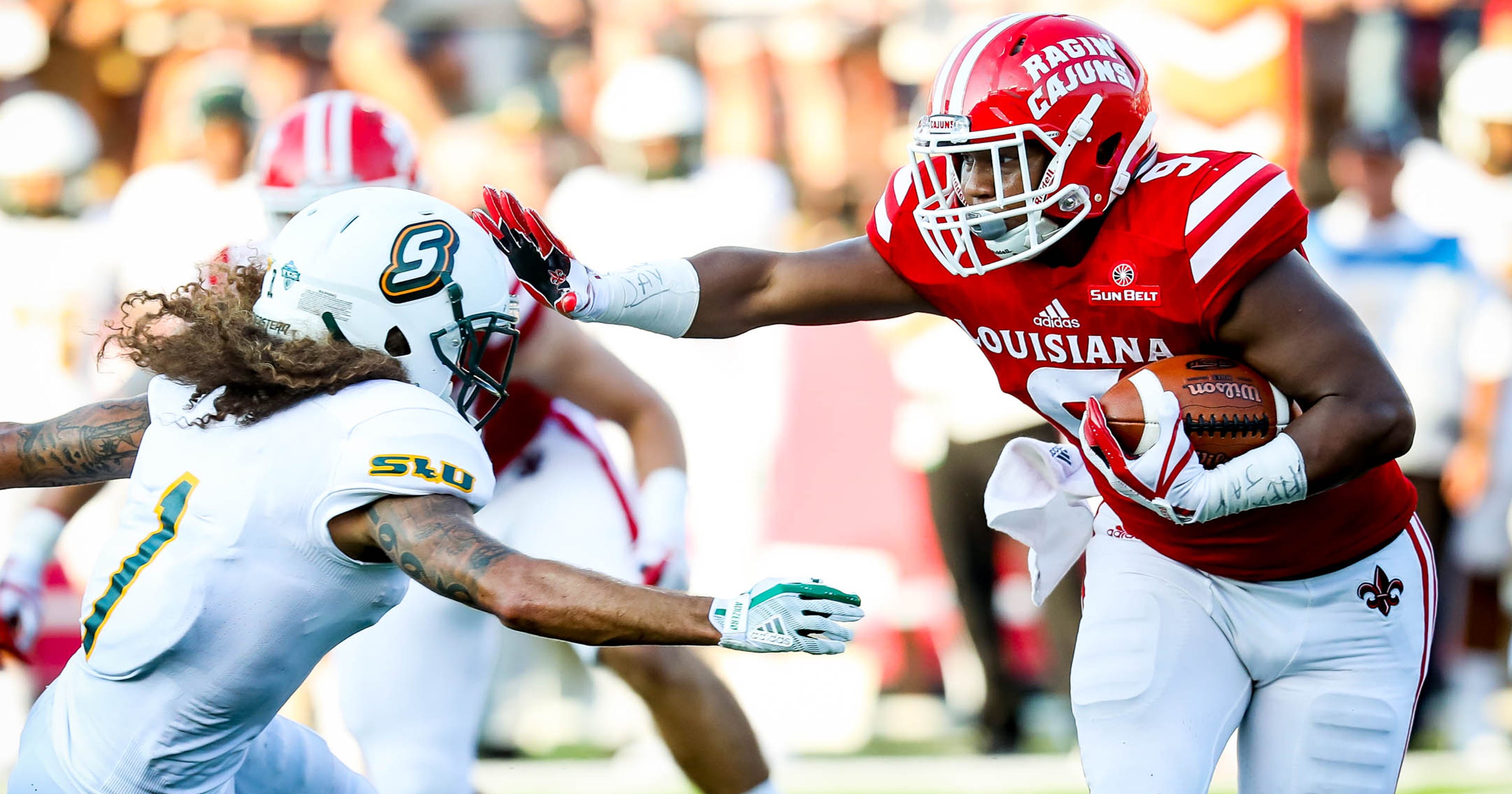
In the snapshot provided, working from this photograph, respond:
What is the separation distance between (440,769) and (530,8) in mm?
3963

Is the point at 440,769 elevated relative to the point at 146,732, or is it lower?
lower

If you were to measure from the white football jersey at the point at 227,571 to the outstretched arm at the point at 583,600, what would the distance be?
7 cm

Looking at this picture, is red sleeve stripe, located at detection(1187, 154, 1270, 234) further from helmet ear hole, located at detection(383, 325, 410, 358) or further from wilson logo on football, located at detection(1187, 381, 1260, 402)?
helmet ear hole, located at detection(383, 325, 410, 358)

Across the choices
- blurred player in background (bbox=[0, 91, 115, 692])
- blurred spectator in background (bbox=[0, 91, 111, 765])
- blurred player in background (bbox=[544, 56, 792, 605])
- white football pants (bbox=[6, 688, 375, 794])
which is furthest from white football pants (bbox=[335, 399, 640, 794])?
blurred player in background (bbox=[0, 91, 115, 692])

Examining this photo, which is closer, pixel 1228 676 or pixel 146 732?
pixel 146 732

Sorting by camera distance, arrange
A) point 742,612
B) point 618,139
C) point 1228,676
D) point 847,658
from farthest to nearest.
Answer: point 618,139
point 847,658
point 1228,676
point 742,612

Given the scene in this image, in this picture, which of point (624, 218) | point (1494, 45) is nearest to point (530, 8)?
point (624, 218)

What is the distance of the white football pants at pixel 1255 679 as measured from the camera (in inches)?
109

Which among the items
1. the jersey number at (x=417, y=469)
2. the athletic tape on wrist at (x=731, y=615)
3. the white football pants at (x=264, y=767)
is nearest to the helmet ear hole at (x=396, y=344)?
the jersey number at (x=417, y=469)

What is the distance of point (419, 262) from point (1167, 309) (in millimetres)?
1207

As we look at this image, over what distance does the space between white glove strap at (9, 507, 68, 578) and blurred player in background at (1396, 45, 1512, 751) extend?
458 cm

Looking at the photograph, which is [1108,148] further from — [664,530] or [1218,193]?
[664,530]

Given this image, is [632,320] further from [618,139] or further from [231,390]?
[618,139]

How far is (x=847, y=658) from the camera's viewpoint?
19.8ft
